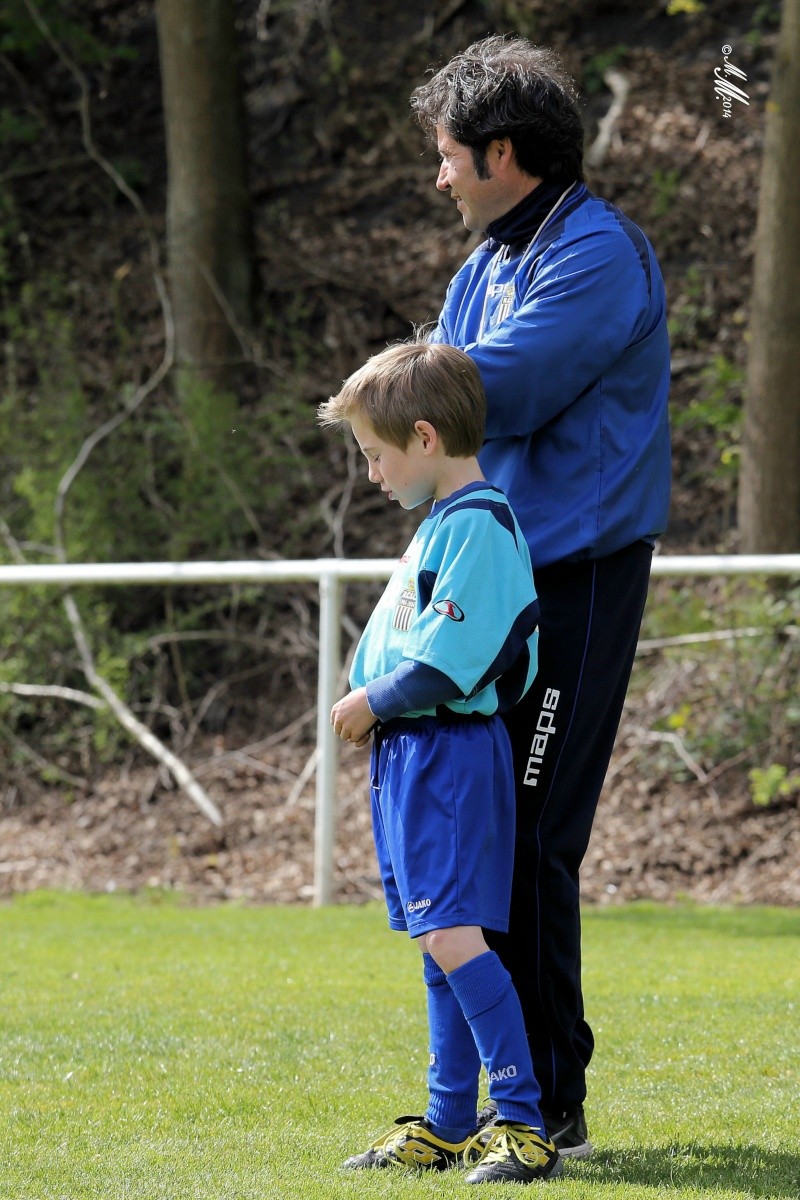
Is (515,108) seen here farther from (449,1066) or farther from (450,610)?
(449,1066)

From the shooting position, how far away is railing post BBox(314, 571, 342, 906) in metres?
6.12

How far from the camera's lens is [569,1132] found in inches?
115

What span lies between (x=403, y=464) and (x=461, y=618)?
34 cm

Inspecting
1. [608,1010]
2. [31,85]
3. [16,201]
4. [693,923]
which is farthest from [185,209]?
[608,1010]

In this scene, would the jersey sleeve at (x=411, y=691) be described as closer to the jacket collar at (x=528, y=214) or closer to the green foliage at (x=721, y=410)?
the jacket collar at (x=528, y=214)

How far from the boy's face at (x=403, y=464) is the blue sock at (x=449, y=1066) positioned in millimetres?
886

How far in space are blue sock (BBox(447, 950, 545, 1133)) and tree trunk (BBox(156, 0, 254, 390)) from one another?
26.4 ft

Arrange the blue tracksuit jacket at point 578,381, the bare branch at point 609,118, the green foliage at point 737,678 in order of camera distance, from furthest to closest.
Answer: the bare branch at point 609,118 < the green foliage at point 737,678 < the blue tracksuit jacket at point 578,381

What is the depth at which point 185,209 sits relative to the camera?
34.6ft

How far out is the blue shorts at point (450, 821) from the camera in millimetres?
2658

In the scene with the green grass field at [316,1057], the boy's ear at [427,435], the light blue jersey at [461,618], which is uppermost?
the boy's ear at [427,435]

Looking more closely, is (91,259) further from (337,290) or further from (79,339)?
(337,290)

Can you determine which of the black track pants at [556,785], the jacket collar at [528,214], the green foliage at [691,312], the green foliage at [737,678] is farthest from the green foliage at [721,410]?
the black track pants at [556,785]

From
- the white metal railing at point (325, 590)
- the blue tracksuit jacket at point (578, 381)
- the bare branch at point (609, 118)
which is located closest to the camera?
the blue tracksuit jacket at point (578, 381)
